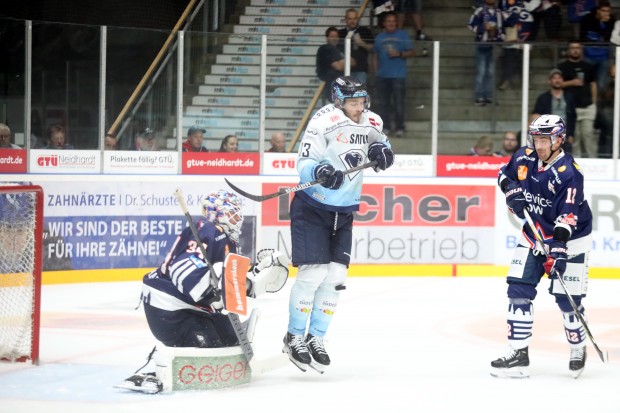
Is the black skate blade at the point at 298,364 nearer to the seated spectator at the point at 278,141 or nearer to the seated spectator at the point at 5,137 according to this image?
the seated spectator at the point at 5,137

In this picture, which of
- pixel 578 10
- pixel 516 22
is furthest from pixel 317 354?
pixel 578 10

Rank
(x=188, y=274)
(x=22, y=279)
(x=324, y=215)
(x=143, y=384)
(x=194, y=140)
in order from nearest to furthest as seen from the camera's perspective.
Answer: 1. (x=188, y=274)
2. (x=143, y=384)
3. (x=324, y=215)
4. (x=22, y=279)
5. (x=194, y=140)

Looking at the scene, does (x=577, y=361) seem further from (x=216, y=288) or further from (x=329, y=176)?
(x=216, y=288)

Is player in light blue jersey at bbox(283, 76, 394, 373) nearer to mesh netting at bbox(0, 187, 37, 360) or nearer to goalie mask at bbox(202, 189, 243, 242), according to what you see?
goalie mask at bbox(202, 189, 243, 242)

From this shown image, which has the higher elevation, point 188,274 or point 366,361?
point 188,274

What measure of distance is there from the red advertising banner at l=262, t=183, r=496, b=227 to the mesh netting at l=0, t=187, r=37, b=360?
4155 millimetres

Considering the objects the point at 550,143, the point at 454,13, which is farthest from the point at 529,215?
the point at 454,13

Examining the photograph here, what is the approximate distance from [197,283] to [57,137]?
4745 mm

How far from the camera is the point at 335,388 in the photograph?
17.3 feet

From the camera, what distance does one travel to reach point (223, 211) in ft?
16.7

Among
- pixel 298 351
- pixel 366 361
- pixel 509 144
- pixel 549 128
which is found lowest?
pixel 366 361

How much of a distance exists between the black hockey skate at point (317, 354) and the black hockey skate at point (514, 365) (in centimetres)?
81

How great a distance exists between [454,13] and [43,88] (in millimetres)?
4280

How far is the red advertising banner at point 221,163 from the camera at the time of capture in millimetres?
9875
